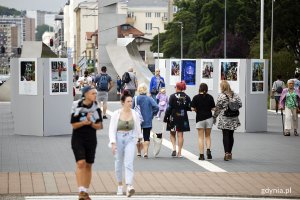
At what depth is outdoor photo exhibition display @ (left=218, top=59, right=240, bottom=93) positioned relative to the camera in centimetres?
2703

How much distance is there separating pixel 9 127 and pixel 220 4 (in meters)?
68.8

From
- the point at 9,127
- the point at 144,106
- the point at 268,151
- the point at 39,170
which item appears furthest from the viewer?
the point at 9,127

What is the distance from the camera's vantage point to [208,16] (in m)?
99.2

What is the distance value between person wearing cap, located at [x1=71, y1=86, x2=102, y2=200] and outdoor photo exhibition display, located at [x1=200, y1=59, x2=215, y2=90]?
16111 mm

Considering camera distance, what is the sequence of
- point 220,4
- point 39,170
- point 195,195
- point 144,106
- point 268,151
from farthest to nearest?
1. point 220,4
2. point 268,151
3. point 144,106
4. point 39,170
5. point 195,195

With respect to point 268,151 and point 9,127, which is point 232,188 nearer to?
point 268,151

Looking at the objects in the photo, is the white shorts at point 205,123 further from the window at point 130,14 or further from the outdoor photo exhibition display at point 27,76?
the window at point 130,14

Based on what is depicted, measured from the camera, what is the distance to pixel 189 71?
32125 mm

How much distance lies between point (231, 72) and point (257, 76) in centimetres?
79

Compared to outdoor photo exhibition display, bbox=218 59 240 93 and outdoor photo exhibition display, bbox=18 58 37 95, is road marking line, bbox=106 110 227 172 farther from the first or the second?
outdoor photo exhibition display, bbox=218 59 240 93

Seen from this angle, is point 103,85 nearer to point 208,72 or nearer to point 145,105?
point 208,72

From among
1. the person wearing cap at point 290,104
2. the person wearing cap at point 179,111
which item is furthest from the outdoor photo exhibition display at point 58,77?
the person wearing cap at point 179,111

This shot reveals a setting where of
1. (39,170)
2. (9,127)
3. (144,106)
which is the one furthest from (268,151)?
(9,127)

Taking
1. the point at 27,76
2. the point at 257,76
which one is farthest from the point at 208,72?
the point at 27,76
